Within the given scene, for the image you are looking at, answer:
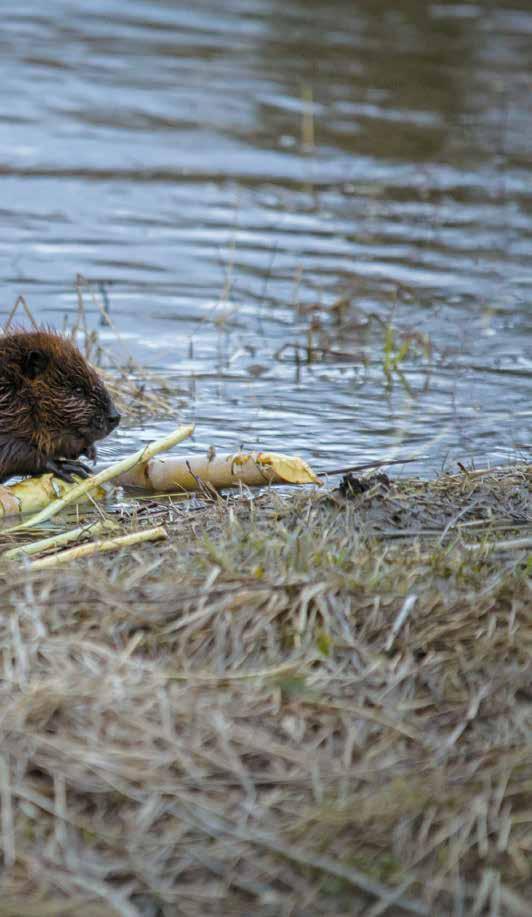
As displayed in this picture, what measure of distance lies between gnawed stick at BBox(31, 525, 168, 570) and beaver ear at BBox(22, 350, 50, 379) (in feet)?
4.17

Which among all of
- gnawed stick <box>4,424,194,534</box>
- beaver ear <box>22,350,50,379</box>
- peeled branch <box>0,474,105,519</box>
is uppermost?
beaver ear <box>22,350,50,379</box>

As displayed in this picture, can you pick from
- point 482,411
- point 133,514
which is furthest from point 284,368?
point 133,514

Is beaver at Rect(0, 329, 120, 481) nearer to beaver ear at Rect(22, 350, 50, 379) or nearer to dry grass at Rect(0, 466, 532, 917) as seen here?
beaver ear at Rect(22, 350, 50, 379)

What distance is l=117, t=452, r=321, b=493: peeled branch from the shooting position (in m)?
5.28

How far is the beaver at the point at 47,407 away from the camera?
528 centimetres

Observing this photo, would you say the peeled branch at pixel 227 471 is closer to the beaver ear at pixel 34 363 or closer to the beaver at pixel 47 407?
the beaver at pixel 47 407

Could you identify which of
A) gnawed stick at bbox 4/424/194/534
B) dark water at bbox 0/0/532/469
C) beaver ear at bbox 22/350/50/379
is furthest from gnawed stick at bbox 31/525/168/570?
dark water at bbox 0/0/532/469

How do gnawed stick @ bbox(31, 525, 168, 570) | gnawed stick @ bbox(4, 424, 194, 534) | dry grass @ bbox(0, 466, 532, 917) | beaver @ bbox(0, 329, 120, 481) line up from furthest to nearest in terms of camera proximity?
beaver @ bbox(0, 329, 120, 481) < gnawed stick @ bbox(4, 424, 194, 534) < gnawed stick @ bbox(31, 525, 168, 570) < dry grass @ bbox(0, 466, 532, 917)

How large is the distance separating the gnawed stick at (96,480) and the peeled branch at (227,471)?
17cm

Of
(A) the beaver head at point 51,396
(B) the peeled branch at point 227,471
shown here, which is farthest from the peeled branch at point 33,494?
(B) the peeled branch at point 227,471

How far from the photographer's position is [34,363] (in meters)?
5.35

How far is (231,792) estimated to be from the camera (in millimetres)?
3027

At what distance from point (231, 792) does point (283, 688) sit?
36 centimetres

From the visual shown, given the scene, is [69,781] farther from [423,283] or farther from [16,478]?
[423,283]
